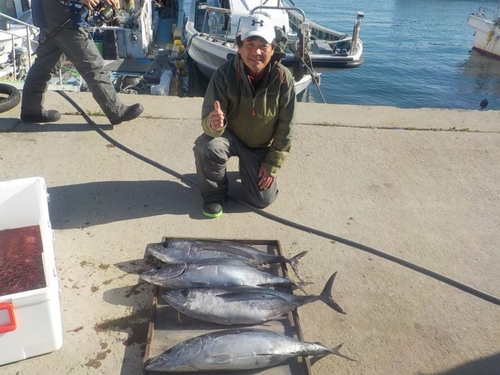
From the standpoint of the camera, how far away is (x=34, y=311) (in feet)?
6.54

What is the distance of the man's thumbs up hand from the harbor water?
26.8 feet

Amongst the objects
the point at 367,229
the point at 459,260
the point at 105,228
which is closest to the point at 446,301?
the point at 459,260

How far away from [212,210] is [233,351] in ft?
4.61

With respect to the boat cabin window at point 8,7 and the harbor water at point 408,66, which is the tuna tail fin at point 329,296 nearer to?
the harbor water at point 408,66

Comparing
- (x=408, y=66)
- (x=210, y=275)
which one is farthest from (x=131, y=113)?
(x=408, y=66)

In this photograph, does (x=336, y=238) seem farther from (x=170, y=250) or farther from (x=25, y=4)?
(x=25, y=4)

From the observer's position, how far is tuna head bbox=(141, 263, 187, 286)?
255cm

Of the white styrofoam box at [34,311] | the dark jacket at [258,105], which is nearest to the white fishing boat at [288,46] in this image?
the dark jacket at [258,105]

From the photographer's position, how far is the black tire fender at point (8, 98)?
4.63 metres

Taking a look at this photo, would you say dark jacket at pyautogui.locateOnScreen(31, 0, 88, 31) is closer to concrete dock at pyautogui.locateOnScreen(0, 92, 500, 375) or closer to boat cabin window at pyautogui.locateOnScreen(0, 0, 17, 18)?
concrete dock at pyautogui.locateOnScreen(0, 92, 500, 375)

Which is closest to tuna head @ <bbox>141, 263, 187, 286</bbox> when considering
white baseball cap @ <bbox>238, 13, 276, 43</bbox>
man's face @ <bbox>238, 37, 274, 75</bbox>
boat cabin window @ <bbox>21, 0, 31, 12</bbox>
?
man's face @ <bbox>238, 37, 274, 75</bbox>

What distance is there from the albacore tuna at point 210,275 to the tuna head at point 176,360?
475mm

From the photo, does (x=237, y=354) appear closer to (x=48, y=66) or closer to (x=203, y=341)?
(x=203, y=341)

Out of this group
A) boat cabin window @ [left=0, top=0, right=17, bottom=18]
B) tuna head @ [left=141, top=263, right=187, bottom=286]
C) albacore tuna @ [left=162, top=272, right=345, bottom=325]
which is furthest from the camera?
boat cabin window @ [left=0, top=0, right=17, bottom=18]
